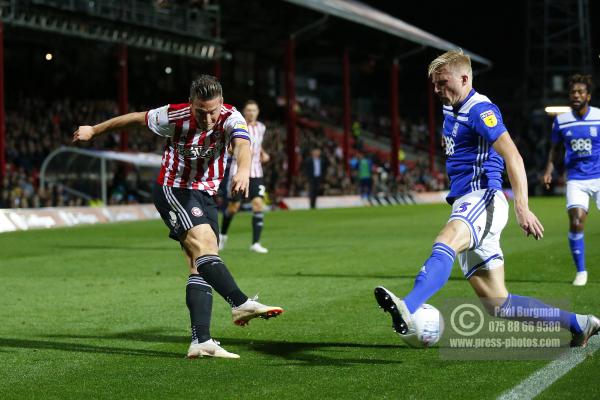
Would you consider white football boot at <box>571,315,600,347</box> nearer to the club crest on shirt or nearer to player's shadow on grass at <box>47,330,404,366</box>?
player's shadow on grass at <box>47,330,404,366</box>

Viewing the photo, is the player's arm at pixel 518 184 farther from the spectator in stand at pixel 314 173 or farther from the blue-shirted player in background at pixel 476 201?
the spectator in stand at pixel 314 173

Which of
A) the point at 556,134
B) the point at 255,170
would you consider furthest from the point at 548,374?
the point at 255,170

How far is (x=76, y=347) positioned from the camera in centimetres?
798

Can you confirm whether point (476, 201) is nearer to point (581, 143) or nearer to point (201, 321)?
point (201, 321)

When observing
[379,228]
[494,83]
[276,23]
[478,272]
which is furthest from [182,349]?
[494,83]

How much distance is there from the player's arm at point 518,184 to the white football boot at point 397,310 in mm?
843

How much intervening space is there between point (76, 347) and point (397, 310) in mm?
2884

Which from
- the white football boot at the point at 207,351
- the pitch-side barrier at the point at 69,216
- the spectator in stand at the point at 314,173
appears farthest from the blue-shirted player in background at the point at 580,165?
the spectator in stand at the point at 314,173

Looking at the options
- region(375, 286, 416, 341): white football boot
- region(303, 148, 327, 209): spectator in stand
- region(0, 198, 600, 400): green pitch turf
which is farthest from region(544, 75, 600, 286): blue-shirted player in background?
region(303, 148, 327, 209): spectator in stand

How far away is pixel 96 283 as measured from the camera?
40.9ft

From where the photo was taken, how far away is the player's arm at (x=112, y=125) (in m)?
7.56

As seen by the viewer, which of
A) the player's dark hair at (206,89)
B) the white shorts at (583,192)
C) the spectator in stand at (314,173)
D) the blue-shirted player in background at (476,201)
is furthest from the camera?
the spectator in stand at (314,173)

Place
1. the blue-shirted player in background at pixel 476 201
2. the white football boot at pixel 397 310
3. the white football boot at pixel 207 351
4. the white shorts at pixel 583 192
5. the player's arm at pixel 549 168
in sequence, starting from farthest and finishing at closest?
the player's arm at pixel 549 168, the white shorts at pixel 583 192, the white football boot at pixel 207 351, the blue-shirted player in background at pixel 476 201, the white football boot at pixel 397 310

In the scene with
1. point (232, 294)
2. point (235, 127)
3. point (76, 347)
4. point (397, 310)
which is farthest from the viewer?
point (76, 347)
